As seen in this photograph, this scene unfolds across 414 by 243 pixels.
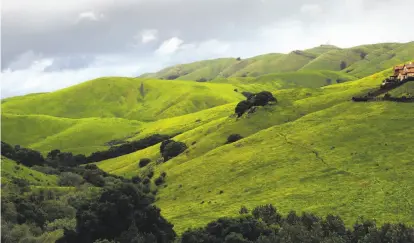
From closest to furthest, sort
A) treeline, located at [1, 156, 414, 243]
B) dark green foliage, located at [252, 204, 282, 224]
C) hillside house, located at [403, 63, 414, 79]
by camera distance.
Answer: treeline, located at [1, 156, 414, 243]
dark green foliage, located at [252, 204, 282, 224]
hillside house, located at [403, 63, 414, 79]

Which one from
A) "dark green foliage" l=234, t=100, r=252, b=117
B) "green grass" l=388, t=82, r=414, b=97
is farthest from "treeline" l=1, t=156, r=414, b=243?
"dark green foliage" l=234, t=100, r=252, b=117

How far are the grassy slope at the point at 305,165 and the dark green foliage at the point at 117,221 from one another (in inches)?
170

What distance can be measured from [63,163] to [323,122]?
7612 cm

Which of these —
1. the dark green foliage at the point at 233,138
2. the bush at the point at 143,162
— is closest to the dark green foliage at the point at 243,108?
the dark green foliage at the point at 233,138

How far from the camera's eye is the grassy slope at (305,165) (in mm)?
59656

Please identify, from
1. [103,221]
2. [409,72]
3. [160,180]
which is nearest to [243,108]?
[160,180]

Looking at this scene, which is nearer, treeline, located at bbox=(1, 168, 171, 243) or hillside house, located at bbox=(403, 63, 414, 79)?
treeline, located at bbox=(1, 168, 171, 243)

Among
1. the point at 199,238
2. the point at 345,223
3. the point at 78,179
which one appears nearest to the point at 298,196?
the point at 345,223

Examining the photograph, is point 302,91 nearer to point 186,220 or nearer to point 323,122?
point 323,122

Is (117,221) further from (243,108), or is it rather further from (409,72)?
(409,72)

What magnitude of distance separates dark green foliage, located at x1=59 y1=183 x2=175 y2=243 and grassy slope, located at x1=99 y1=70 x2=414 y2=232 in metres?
4.31

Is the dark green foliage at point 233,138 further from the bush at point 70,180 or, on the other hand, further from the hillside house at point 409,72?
the hillside house at point 409,72

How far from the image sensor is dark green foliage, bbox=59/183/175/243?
56594 mm

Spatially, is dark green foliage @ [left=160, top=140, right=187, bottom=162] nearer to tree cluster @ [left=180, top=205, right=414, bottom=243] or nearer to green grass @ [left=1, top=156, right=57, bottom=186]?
green grass @ [left=1, top=156, right=57, bottom=186]
